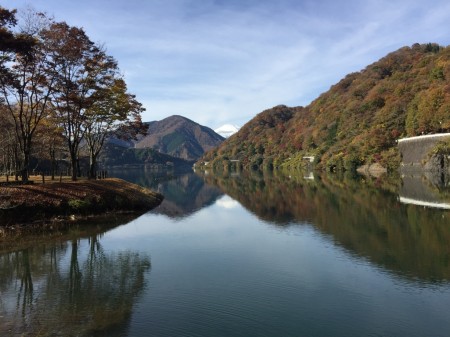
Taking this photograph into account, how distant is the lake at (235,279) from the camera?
12.2 metres

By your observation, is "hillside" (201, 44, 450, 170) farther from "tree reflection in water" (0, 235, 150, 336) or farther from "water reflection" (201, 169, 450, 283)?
"tree reflection in water" (0, 235, 150, 336)

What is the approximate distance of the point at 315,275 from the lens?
56.7ft

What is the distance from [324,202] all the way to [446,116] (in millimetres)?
50365

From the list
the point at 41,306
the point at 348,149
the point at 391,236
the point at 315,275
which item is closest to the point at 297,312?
the point at 315,275

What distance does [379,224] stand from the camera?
28.9m

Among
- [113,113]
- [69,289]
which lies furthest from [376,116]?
[69,289]

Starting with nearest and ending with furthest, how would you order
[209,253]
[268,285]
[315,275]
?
[268,285]
[315,275]
[209,253]

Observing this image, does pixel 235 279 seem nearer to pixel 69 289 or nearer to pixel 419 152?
pixel 69 289

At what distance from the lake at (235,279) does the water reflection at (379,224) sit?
0.12 metres

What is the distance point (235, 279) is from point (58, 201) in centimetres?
1966

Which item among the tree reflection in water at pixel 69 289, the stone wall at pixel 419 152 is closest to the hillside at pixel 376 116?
the stone wall at pixel 419 152

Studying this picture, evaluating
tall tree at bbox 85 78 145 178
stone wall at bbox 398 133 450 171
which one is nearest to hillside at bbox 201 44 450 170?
A: stone wall at bbox 398 133 450 171

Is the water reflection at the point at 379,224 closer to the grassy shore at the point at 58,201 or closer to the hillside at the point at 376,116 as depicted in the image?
the grassy shore at the point at 58,201

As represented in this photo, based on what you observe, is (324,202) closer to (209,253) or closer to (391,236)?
(391,236)
